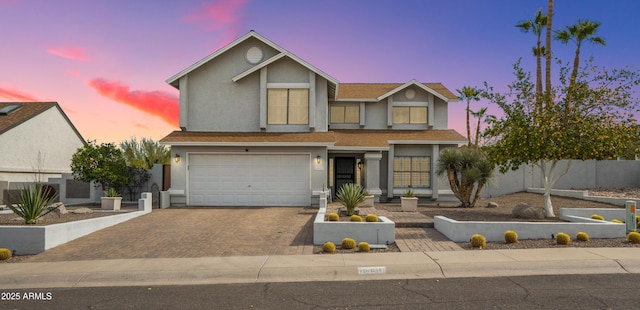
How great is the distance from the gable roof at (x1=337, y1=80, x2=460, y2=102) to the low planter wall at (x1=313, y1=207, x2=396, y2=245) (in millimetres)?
13702

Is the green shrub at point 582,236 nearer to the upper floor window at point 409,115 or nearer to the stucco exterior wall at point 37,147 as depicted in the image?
the upper floor window at point 409,115

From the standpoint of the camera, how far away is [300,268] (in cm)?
830

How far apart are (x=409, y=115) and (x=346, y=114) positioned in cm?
363

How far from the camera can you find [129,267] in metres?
8.57

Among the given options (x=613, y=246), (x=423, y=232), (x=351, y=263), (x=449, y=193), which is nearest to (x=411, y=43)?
(x=449, y=193)

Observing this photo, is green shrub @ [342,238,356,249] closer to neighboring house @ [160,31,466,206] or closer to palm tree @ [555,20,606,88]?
neighboring house @ [160,31,466,206]

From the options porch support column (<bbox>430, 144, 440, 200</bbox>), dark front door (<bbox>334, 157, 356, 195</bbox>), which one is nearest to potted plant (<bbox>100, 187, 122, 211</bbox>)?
dark front door (<bbox>334, 157, 356, 195</bbox>)

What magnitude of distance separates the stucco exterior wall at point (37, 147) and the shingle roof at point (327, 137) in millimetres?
12963

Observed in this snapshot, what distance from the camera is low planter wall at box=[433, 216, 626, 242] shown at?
11.0 meters

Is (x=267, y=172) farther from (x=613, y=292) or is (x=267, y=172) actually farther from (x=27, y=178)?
(x=27, y=178)

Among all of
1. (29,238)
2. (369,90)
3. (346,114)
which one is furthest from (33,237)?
(369,90)

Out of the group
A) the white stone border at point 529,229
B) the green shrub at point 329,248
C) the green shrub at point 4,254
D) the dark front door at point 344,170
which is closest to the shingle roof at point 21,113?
the green shrub at point 4,254

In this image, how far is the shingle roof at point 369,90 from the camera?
24172 millimetres

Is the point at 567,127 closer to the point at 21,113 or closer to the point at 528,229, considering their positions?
the point at 528,229
